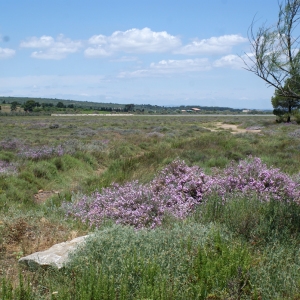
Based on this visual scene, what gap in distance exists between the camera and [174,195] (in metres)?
7.90

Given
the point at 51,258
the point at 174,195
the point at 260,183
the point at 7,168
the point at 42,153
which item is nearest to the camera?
the point at 51,258

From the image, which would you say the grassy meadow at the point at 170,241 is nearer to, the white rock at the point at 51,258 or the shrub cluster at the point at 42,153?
the white rock at the point at 51,258

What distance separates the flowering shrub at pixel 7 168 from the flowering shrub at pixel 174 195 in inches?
206

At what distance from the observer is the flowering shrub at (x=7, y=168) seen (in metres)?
12.9

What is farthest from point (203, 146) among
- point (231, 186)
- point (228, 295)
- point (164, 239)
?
point (228, 295)

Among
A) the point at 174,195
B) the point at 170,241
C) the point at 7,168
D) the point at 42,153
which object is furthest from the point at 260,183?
the point at 42,153

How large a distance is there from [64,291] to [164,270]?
1120 millimetres

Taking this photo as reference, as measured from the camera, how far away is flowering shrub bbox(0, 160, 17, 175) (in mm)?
12886

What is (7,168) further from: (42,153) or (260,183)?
(260,183)

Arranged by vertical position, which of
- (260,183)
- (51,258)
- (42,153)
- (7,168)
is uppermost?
(260,183)

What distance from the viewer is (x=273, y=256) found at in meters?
4.54

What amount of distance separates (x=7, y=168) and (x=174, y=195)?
8.16 m

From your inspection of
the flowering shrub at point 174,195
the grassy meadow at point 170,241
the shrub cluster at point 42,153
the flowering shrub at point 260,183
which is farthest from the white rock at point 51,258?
the shrub cluster at point 42,153

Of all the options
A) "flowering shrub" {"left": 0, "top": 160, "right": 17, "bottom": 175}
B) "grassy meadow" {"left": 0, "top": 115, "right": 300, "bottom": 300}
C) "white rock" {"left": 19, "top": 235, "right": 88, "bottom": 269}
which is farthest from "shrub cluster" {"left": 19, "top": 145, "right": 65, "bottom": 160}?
"white rock" {"left": 19, "top": 235, "right": 88, "bottom": 269}
